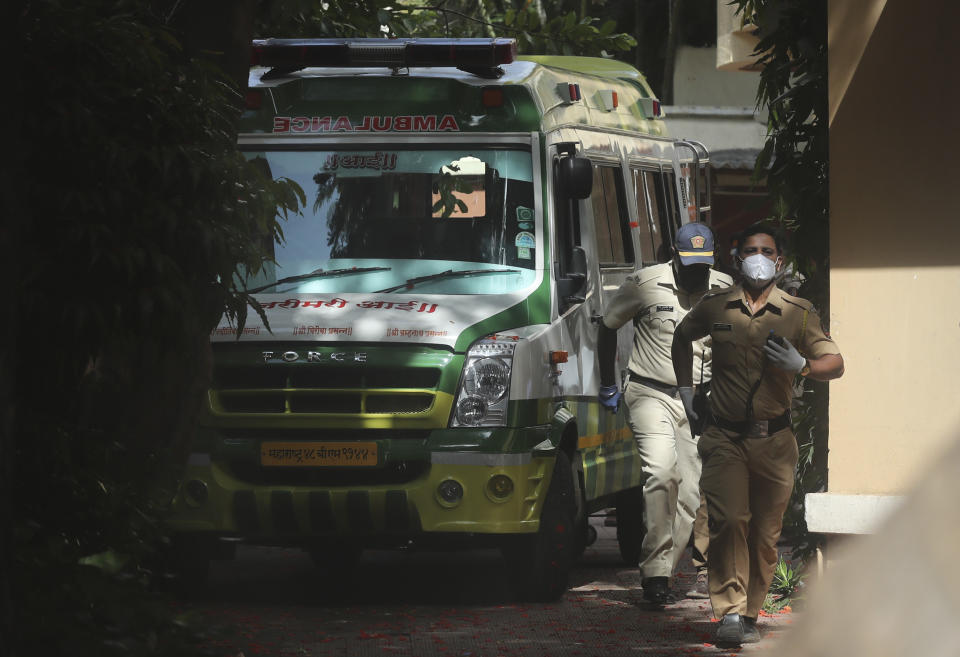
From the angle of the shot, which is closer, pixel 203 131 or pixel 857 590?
pixel 857 590

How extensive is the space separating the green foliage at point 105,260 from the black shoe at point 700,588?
410 cm

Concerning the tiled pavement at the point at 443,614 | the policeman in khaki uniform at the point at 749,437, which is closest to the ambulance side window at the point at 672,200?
the tiled pavement at the point at 443,614

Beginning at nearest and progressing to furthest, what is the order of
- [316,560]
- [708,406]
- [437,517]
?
[708,406]
[437,517]
[316,560]

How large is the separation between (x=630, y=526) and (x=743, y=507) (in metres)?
3.34

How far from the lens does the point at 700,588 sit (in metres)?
9.09

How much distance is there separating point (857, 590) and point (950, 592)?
1.0 inches

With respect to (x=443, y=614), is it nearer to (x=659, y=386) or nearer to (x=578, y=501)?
(x=578, y=501)

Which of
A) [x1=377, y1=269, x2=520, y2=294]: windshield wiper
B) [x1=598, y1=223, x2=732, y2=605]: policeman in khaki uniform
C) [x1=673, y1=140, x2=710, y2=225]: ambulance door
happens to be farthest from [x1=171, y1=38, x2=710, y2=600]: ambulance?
[x1=673, y1=140, x2=710, y2=225]: ambulance door

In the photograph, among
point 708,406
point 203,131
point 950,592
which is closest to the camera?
point 950,592

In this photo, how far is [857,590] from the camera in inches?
16.5

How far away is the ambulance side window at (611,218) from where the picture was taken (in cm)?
930

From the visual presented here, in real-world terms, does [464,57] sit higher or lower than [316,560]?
higher

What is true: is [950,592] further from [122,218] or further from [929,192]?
[929,192]

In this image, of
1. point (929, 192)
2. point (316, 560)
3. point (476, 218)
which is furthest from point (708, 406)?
point (316, 560)
